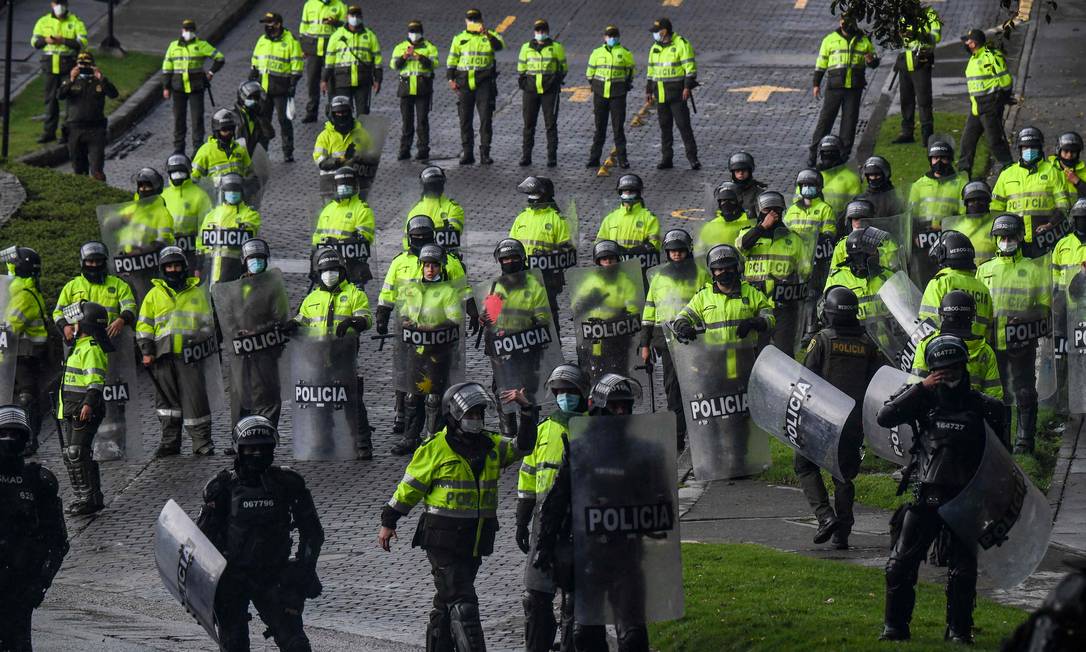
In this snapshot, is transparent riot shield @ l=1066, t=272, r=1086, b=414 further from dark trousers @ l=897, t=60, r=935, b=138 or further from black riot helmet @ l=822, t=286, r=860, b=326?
dark trousers @ l=897, t=60, r=935, b=138

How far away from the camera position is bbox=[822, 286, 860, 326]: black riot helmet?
14.8m

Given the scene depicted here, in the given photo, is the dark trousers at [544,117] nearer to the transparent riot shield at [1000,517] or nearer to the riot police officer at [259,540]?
the riot police officer at [259,540]

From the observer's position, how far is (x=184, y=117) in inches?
1124

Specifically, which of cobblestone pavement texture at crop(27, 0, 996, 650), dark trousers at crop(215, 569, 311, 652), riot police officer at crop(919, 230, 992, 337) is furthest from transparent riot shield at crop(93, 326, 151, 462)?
riot police officer at crop(919, 230, 992, 337)

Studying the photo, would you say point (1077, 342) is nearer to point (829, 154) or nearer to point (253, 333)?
point (829, 154)

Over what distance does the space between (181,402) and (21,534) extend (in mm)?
6122

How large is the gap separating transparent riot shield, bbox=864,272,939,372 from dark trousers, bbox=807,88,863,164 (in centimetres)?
1049

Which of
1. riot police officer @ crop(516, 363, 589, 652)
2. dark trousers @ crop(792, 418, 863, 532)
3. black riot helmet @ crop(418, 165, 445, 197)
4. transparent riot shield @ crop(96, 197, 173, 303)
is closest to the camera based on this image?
riot police officer @ crop(516, 363, 589, 652)

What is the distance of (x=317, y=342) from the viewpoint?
1767 centimetres

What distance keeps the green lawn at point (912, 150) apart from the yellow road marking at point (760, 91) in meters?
2.28

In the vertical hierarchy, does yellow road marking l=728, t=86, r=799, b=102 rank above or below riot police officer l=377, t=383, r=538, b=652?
above

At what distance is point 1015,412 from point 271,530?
8720 mm

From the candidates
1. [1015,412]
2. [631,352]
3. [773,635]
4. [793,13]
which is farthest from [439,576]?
[793,13]

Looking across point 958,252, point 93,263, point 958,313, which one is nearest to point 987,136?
point 958,252
